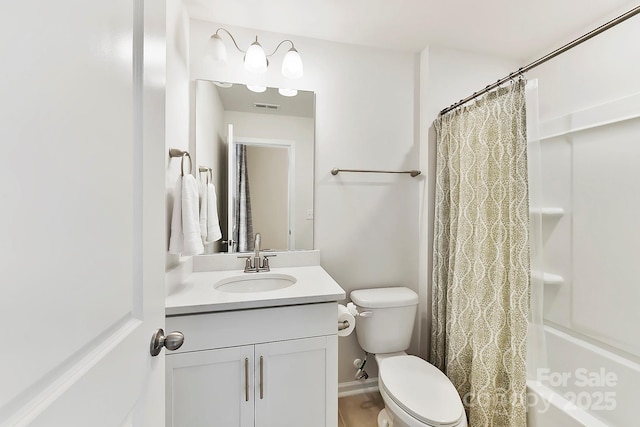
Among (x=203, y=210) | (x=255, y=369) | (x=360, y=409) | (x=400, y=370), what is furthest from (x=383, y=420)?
(x=203, y=210)

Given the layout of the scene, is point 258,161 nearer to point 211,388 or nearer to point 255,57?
point 255,57

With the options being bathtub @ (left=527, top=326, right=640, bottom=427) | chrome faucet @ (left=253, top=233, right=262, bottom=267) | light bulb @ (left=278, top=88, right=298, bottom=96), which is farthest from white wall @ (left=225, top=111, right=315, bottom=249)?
bathtub @ (left=527, top=326, right=640, bottom=427)

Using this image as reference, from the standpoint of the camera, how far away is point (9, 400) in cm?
28

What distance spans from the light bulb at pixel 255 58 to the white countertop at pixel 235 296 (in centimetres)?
120

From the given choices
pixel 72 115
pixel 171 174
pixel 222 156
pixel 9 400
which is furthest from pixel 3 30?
pixel 222 156

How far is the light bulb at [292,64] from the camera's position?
156 centimetres

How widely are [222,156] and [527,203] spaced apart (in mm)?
1630

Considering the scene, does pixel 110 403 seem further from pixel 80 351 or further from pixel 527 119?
pixel 527 119

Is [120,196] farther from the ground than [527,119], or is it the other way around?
[527,119]

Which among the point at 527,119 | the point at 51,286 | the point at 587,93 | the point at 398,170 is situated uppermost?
the point at 587,93

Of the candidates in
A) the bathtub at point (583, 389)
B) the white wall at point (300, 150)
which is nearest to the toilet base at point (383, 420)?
the bathtub at point (583, 389)

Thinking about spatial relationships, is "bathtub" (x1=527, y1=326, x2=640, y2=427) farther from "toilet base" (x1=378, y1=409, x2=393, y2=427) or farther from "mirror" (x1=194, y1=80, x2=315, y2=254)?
"mirror" (x1=194, y1=80, x2=315, y2=254)

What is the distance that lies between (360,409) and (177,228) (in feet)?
5.06

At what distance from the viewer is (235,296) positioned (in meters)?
1.15
